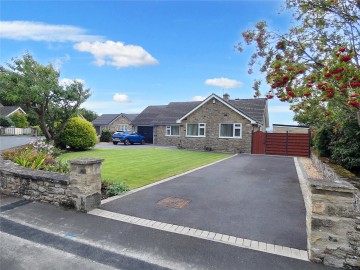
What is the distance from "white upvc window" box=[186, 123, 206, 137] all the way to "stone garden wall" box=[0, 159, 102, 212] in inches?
735

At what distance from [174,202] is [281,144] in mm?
16610

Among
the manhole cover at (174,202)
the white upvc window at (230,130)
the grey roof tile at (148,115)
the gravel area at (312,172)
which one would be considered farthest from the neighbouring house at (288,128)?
the manhole cover at (174,202)

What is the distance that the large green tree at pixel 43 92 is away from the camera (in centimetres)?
1647

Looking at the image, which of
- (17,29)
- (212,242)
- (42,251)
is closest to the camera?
(42,251)

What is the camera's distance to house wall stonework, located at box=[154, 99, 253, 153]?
21.7 m

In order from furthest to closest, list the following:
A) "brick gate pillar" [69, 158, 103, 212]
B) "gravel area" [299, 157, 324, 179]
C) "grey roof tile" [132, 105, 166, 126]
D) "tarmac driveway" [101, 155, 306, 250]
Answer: "grey roof tile" [132, 105, 166, 126] < "gravel area" [299, 157, 324, 179] < "brick gate pillar" [69, 158, 103, 212] < "tarmac driveway" [101, 155, 306, 250]

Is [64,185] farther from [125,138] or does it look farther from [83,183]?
[125,138]

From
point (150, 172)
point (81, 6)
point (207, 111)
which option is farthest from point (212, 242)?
point (207, 111)

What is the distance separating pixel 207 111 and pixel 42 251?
68.6 feet

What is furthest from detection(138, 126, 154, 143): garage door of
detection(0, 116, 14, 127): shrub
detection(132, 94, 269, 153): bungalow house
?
detection(0, 116, 14, 127): shrub

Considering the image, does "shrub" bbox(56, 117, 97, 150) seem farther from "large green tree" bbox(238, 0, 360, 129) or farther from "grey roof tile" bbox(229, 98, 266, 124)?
"large green tree" bbox(238, 0, 360, 129)

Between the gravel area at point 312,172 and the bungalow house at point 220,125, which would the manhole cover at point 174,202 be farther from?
the bungalow house at point 220,125

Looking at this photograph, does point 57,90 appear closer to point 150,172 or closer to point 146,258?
point 150,172

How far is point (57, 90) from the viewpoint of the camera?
1714 cm
